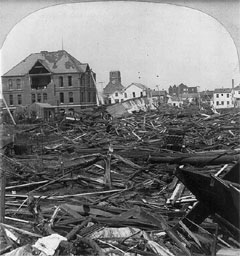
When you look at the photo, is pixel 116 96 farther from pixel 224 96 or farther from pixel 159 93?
pixel 224 96

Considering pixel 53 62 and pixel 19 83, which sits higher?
pixel 53 62

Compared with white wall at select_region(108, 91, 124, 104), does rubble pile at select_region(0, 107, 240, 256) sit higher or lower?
lower

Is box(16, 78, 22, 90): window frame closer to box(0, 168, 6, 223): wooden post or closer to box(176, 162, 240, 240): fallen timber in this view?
box(0, 168, 6, 223): wooden post

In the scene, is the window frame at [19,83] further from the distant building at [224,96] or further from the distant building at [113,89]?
the distant building at [224,96]

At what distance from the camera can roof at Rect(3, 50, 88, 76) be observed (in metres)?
3.60

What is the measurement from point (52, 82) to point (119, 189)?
1499mm

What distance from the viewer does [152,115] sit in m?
6.59

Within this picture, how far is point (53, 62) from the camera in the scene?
3.59 meters

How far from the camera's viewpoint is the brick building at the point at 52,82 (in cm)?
357

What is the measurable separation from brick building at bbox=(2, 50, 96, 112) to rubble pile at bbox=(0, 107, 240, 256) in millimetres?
655

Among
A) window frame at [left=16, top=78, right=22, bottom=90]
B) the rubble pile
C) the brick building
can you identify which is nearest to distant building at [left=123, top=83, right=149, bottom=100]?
the brick building

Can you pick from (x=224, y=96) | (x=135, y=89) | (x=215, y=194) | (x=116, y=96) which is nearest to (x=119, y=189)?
(x=116, y=96)

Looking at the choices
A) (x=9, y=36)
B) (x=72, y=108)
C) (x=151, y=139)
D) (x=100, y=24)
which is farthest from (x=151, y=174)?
(x=9, y=36)

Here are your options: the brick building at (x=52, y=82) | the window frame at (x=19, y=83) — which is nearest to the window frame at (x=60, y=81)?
the brick building at (x=52, y=82)
